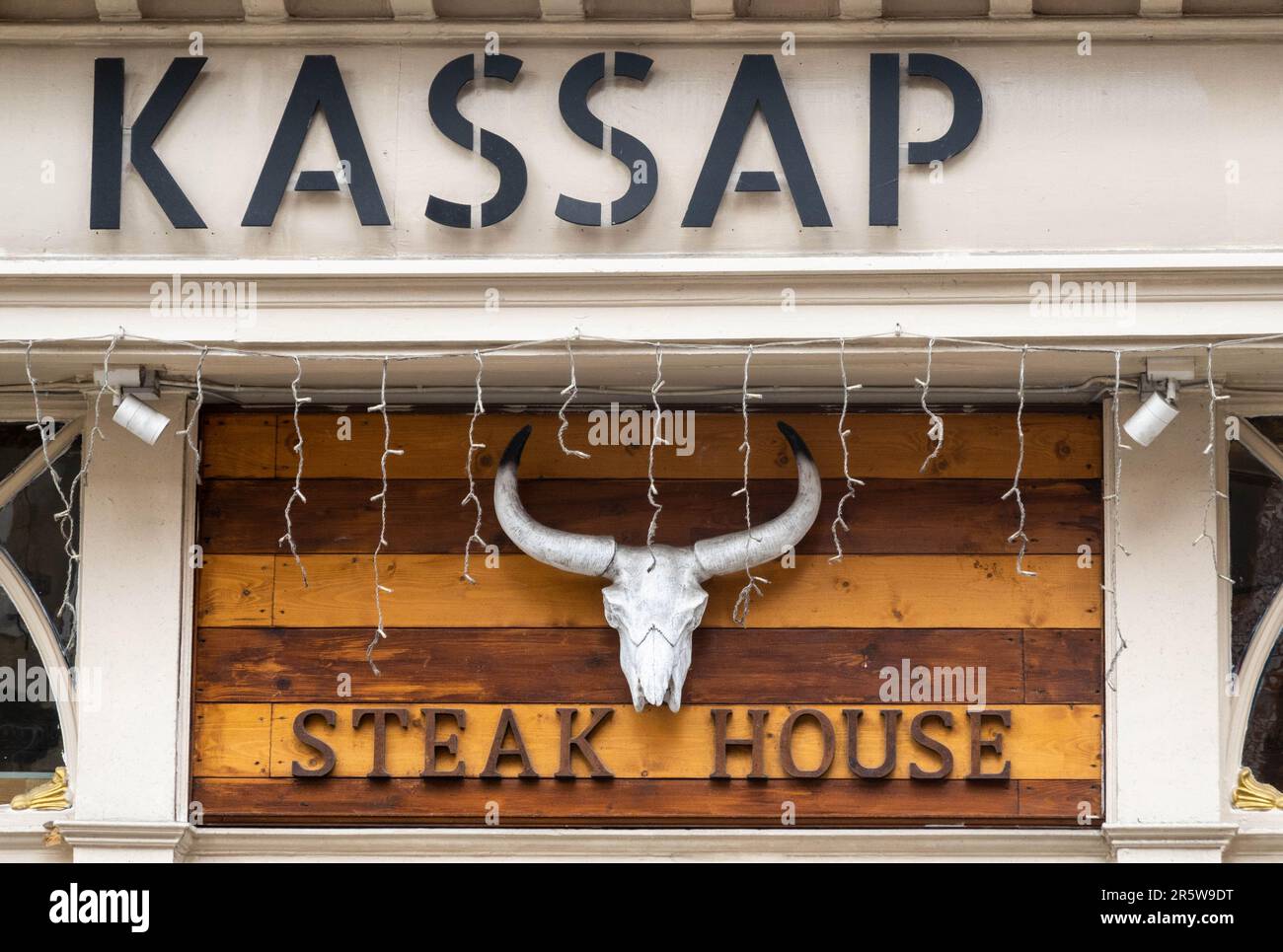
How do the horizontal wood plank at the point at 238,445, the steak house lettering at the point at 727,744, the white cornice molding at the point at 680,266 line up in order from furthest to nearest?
the horizontal wood plank at the point at 238,445
the steak house lettering at the point at 727,744
the white cornice molding at the point at 680,266

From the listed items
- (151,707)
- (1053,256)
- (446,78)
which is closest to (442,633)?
(151,707)

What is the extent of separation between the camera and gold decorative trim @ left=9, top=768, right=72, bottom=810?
583 cm

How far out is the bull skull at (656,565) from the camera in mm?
5582

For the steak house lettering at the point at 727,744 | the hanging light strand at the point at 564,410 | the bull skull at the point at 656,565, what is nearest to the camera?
the hanging light strand at the point at 564,410

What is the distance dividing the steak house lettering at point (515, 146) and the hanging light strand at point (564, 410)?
463mm

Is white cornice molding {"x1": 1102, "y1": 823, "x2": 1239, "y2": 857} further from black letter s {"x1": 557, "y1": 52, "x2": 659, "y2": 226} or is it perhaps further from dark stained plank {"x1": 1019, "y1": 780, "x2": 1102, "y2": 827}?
black letter s {"x1": 557, "y1": 52, "x2": 659, "y2": 226}

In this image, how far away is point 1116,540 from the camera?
18.9ft

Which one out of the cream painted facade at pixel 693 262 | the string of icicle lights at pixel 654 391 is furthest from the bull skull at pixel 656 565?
the cream painted facade at pixel 693 262

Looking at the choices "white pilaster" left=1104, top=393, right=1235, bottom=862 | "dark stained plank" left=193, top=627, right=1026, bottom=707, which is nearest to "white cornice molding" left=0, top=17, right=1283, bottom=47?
"white pilaster" left=1104, top=393, right=1235, bottom=862

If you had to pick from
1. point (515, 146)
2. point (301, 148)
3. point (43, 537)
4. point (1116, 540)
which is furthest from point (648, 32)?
point (43, 537)

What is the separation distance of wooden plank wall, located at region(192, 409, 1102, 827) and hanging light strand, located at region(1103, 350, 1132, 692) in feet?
0.20

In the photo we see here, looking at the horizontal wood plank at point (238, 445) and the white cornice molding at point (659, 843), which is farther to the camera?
the horizontal wood plank at point (238, 445)

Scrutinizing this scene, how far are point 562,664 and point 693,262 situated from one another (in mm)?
1530

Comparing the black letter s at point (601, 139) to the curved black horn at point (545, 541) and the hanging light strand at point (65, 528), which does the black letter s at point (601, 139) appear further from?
the hanging light strand at point (65, 528)
